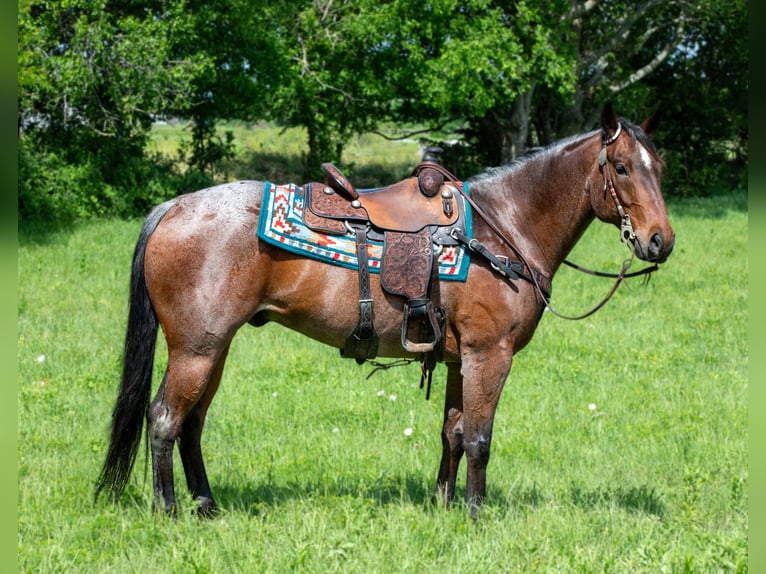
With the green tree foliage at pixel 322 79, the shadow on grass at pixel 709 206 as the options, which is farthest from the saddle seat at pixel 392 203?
the shadow on grass at pixel 709 206

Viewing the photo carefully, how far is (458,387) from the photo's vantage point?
4.89 m

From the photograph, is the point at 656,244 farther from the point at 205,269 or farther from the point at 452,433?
the point at 205,269

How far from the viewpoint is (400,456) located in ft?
18.6

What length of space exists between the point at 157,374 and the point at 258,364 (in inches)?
38.6

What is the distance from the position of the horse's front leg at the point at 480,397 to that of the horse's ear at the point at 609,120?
1395 mm

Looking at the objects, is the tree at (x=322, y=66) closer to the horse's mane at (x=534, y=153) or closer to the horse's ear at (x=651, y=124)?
the horse's mane at (x=534, y=153)

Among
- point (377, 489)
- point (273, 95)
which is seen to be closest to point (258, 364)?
point (377, 489)

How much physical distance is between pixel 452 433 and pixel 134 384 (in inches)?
75.4

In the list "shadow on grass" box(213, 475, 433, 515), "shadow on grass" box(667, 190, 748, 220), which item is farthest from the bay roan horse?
"shadow on grass" box(667, 190, 748, 220)

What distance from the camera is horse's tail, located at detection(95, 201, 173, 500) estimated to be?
446 centimetres

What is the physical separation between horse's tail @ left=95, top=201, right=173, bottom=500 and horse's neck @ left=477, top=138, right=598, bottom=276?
2.02 m

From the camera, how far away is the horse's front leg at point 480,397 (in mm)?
4488

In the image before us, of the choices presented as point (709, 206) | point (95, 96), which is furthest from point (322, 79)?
point (709, 206)

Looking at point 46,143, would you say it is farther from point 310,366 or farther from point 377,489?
point 377,489
